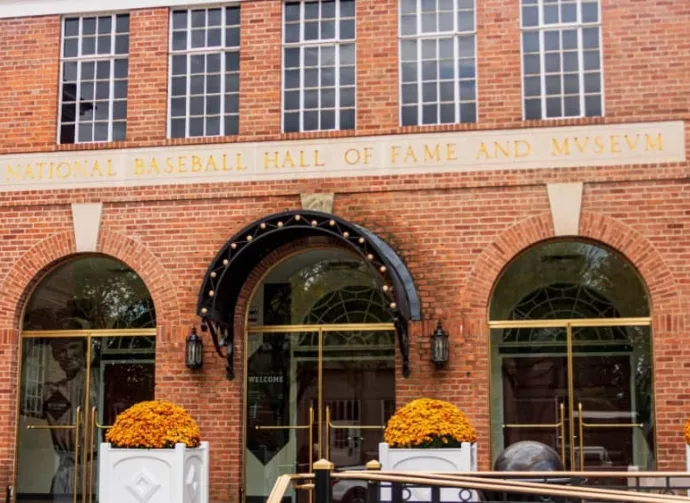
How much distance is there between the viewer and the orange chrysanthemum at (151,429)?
13.7m

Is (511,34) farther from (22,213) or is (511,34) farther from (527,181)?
(22,213)

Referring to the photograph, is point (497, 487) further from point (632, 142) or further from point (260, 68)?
point (260, 68)

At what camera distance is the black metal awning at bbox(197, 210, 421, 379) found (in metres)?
14.7

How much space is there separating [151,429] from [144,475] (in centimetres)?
53

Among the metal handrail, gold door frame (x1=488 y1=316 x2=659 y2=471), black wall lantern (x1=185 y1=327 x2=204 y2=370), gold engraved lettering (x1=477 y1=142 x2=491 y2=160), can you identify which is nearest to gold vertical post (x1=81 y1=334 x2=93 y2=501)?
black wall lantern (x1=185 y1=327 x2=204 y2=370)

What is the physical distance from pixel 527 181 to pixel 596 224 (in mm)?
1056

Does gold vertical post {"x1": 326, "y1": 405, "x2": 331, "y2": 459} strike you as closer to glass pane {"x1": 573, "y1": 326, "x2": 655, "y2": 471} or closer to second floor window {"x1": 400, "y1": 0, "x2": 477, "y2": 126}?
glass pane {"x1": 573, "y1": 326, "x2": 655, "y2": 471}

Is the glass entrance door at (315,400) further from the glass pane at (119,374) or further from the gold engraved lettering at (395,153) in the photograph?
the gold engraved lettering at (395,153)

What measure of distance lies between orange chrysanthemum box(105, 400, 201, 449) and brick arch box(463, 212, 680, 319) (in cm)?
405

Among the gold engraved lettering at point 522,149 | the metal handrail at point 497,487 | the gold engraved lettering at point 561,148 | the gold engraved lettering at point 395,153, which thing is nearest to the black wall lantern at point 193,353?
the gold engraved lettering at point 395,153

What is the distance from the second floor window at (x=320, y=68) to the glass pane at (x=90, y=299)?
3.15 metres

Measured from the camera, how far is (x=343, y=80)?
16.2m

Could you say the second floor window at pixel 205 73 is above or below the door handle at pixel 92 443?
above

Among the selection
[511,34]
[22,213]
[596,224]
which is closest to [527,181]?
[596,224]
